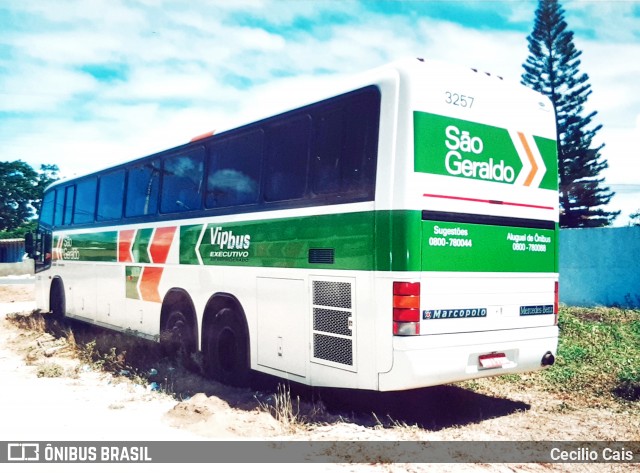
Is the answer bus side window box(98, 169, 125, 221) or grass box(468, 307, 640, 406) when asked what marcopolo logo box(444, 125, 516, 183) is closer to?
grass box(468, 307, 640, 406)

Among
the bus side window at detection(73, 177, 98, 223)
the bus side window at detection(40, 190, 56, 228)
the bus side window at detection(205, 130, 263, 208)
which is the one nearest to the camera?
the bus side window at detection(205, 130, 263, 208)

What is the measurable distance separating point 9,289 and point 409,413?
25159 mm

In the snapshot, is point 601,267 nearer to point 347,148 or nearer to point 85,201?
point 85,201

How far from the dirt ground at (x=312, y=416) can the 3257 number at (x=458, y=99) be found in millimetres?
3104

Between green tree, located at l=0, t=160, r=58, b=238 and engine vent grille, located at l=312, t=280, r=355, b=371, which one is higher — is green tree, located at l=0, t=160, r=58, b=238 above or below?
above

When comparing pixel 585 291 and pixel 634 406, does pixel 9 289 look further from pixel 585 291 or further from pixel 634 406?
pixel 634 406

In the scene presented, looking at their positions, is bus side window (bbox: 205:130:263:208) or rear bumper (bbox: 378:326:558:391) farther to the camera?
bus side window (bbox: 205:130:263:208)

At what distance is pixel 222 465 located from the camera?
197 inches

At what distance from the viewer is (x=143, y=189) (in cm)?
994

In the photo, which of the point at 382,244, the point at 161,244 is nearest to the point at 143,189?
the point at 161,244

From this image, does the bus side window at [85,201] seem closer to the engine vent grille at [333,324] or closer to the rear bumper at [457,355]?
the engine vent grille at [333,324]

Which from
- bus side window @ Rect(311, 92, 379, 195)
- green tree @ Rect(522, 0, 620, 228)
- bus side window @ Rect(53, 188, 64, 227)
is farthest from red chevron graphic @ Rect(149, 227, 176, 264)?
green tree @ Rect(522, 0, 620, 228)

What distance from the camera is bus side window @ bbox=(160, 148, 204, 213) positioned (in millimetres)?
8391

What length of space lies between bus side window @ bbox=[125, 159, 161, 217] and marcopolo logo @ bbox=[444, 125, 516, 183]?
5.22 metres
